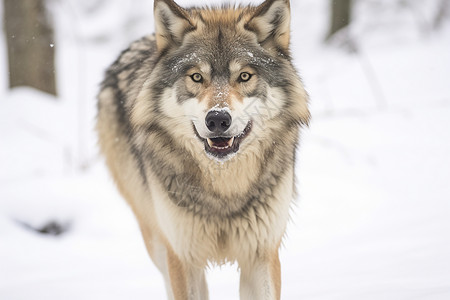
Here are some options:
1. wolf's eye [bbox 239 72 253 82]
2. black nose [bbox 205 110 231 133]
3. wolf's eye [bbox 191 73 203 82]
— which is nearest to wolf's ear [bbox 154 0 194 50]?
wolf's eye [bbox 191 73 203 82]

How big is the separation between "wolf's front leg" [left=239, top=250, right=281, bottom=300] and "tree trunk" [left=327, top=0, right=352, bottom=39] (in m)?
9.87

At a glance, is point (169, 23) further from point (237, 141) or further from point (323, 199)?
point (323, 199)

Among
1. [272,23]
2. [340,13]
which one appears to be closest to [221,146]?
[272,23]

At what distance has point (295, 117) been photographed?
9.59 feet

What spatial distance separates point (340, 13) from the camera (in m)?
11.7

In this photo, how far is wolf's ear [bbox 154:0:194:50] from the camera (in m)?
2.84

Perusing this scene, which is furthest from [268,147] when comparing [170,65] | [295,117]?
[170,65]

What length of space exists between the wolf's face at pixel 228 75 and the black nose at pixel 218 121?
0.03m

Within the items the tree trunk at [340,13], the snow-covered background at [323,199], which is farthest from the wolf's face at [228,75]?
the tree trunk at [340,13]

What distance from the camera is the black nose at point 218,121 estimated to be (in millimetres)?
2498

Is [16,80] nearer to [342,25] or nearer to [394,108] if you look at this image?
[394,108]

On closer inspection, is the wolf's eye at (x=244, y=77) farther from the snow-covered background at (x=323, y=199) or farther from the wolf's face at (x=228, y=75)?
the snow-covered background at (x=323, y=199)

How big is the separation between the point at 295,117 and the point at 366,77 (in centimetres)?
678

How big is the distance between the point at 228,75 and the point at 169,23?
20.1 inches
